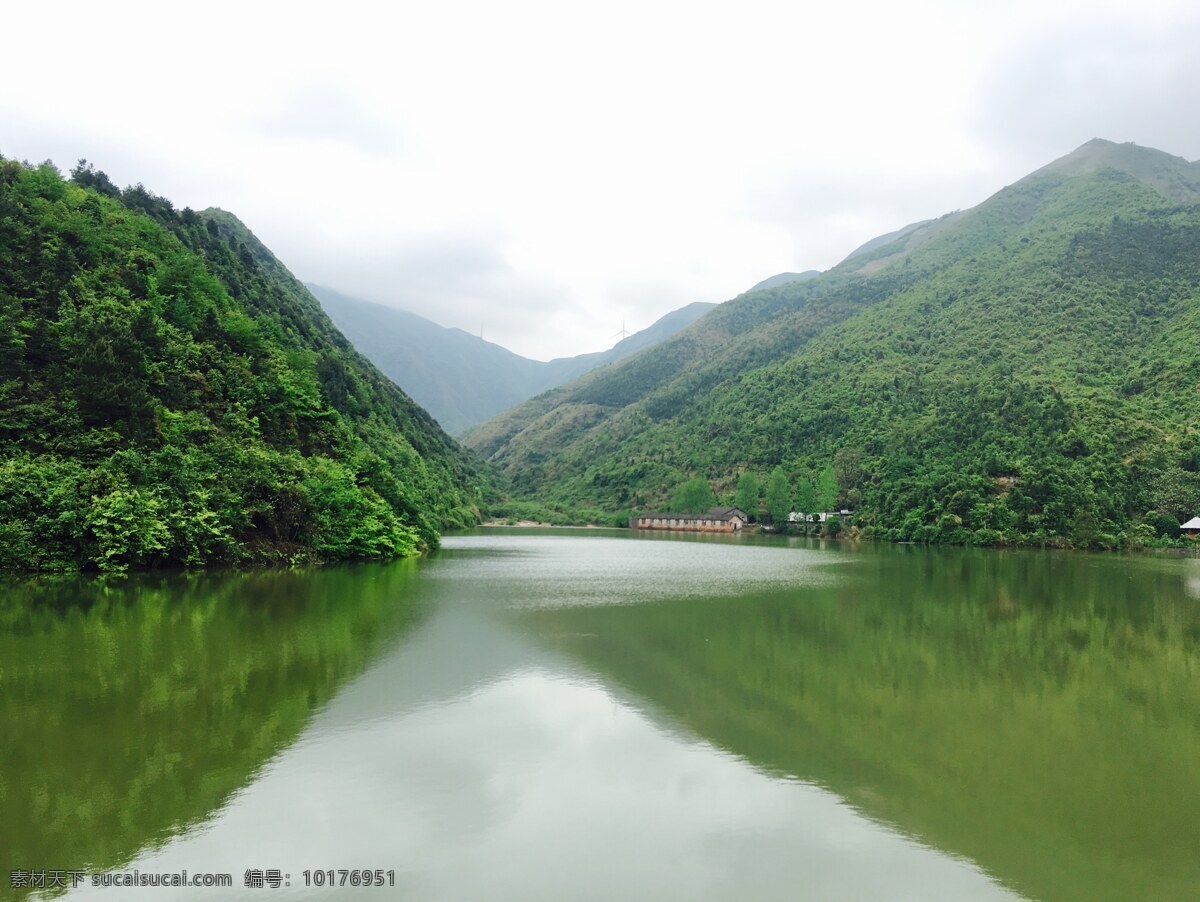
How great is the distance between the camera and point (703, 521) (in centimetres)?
11600

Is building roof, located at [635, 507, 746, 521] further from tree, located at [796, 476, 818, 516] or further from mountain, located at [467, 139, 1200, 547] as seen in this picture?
Answer: tree, located at [796, 476, 818, 516]

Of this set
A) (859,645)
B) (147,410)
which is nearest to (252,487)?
(147,410)

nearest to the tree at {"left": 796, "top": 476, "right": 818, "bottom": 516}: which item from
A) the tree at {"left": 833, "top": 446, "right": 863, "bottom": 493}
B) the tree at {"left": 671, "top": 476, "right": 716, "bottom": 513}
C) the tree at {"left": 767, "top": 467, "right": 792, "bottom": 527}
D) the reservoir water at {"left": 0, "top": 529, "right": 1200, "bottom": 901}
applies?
the tree at {"left": 767, "top": 467, "right": 792, "bottom": 527}

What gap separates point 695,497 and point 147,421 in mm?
94228

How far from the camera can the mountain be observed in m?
74.9

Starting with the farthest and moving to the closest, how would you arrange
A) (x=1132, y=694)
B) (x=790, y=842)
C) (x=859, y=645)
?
1. (x=859, y=645)
2. (x=1132, y=694)
3. (x=790, y=842)

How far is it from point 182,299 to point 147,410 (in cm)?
1189

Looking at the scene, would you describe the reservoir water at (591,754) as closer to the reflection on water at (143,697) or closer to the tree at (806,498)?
the reflection on water at (143,697)

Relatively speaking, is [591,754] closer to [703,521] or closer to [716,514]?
[716,514]

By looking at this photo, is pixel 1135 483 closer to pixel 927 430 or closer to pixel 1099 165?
pixel 927 430

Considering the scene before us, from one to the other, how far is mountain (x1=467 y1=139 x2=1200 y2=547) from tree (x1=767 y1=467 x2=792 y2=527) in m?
2.28

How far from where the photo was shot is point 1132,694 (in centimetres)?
1548

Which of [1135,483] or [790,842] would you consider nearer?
[790,842]

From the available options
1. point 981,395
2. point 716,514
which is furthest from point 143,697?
point 716,514
